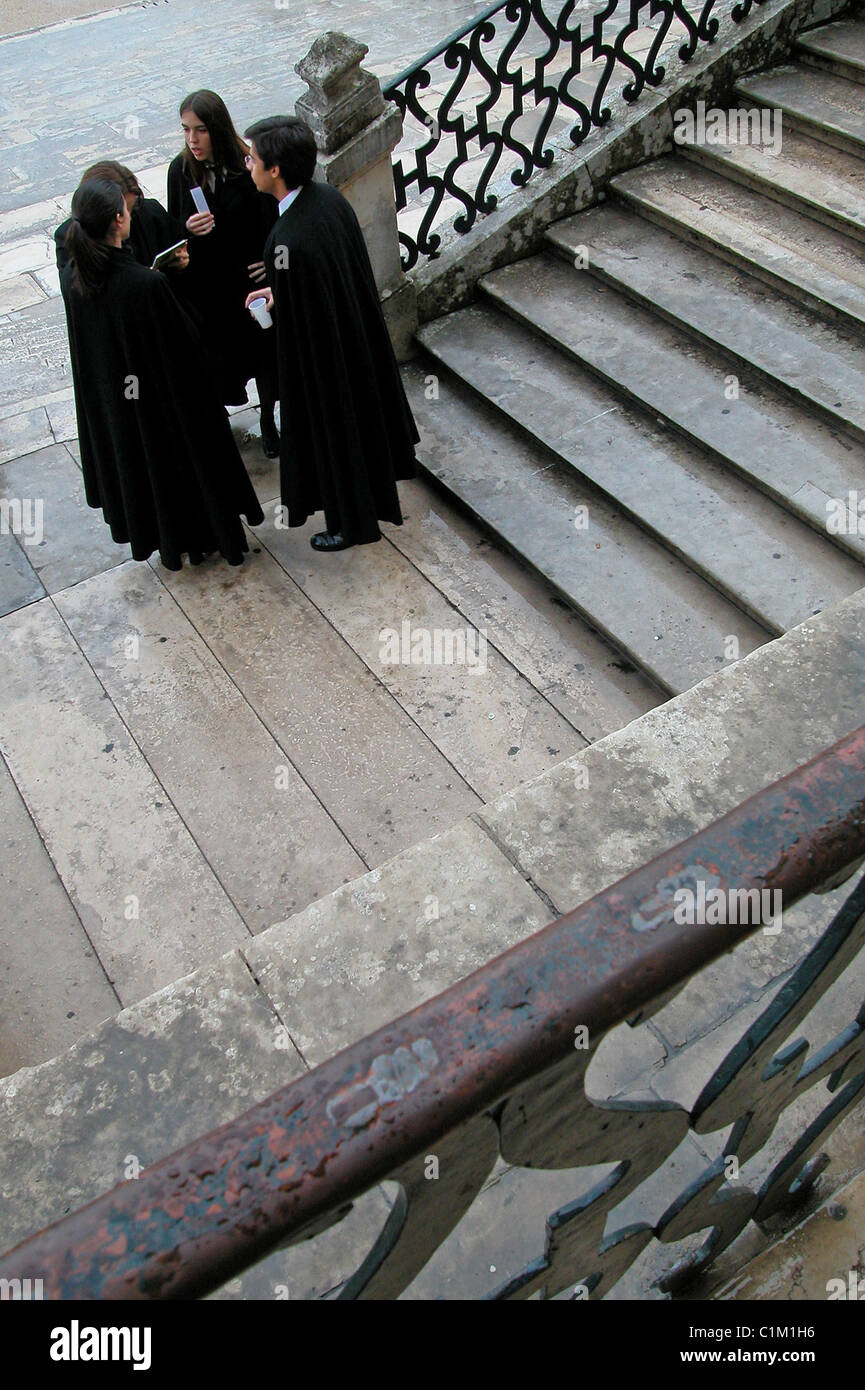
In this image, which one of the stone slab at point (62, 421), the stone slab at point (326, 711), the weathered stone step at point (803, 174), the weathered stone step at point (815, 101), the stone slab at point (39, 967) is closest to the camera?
the stone slab at point (39, 967)

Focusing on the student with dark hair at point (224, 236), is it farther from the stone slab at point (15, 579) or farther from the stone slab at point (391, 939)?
the stone slab at point (391, 939)

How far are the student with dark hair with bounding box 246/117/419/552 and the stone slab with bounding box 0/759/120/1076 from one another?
6.69 ft

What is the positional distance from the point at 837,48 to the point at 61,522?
211 inches

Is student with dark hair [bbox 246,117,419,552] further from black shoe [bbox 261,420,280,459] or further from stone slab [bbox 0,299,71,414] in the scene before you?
stone slab [bbox 0,299,71,414]

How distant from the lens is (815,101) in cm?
600

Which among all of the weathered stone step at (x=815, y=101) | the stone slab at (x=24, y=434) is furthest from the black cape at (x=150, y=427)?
the weathered stone step at (x=815, y=101)

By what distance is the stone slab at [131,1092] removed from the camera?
2006 millimetres

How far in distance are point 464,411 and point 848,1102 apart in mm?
4574

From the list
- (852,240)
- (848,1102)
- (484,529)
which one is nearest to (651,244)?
(852,240)

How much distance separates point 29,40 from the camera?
39.4 feet

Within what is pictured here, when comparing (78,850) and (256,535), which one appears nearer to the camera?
(78,850)

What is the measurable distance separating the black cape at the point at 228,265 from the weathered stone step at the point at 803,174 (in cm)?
283
